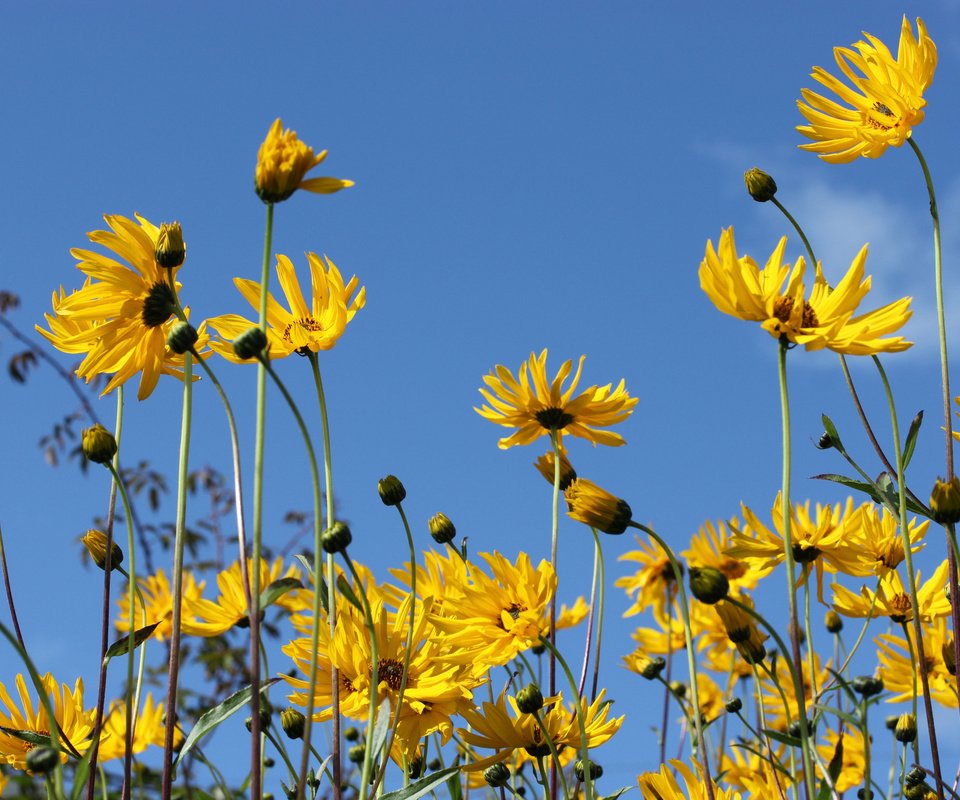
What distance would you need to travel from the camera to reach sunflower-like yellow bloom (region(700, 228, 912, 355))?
68.2 inches

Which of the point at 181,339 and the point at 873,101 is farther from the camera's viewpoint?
the point at 873,101

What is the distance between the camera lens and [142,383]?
6.81ft

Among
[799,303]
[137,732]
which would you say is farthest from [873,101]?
[137,732]

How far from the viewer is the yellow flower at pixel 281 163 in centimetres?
154

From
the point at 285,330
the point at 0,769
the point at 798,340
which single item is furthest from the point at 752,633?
the point at 0,769

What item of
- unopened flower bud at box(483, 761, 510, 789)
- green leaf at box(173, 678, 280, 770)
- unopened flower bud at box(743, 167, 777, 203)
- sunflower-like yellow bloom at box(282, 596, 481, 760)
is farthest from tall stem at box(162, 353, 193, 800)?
unopened flower bud at box(743, 167, 777, 203)

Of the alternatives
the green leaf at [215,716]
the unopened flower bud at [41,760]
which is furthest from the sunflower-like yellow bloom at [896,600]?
the unopened flower bud at [41,760]

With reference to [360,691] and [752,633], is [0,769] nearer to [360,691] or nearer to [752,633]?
[360,691]

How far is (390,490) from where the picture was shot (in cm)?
212

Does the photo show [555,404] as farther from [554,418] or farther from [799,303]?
[799,303]

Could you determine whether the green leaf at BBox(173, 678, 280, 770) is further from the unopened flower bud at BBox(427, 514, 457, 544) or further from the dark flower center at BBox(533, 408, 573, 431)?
the dark flower center at BBox(533, 408, 573, 431)

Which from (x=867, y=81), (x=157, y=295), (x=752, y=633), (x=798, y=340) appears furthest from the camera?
(x=867, y=81)

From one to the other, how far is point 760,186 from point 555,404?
2.27 ft

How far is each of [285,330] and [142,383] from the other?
0.95ft
